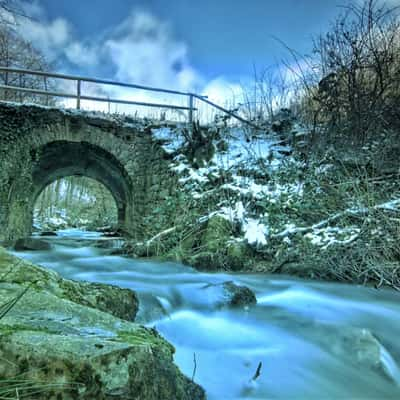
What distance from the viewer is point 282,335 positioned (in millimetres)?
2615

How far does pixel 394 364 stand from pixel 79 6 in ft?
35.4

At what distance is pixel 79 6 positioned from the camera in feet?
32.1

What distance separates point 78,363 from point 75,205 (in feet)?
64.3

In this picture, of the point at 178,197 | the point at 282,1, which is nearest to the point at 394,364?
the point at 178,197

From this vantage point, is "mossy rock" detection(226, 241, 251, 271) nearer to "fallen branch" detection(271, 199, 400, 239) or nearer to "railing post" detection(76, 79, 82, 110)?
"fallen branch" detection(271, 199, 400, 239)

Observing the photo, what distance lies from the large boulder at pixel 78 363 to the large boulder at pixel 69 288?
20.6 inches

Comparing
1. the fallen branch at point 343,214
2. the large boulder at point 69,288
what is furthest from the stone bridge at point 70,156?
the large boulder at point 69,288

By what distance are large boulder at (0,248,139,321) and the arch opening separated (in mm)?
12972

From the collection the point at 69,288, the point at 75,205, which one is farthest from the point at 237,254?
the point at 75,205

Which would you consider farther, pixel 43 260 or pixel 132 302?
pixel 43 260

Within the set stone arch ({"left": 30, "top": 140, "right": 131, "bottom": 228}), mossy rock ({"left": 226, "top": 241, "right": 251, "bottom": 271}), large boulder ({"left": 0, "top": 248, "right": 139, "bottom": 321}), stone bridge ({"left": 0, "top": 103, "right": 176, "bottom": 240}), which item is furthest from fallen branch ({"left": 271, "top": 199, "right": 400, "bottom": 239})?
stone arch ({"left": 30, "top": 140, "right": 131, "bottom": 228})

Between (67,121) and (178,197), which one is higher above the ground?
(67,121)

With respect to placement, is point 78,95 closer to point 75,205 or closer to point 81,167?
point 81,167

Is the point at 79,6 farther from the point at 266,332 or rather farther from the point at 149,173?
the point at 266,332
